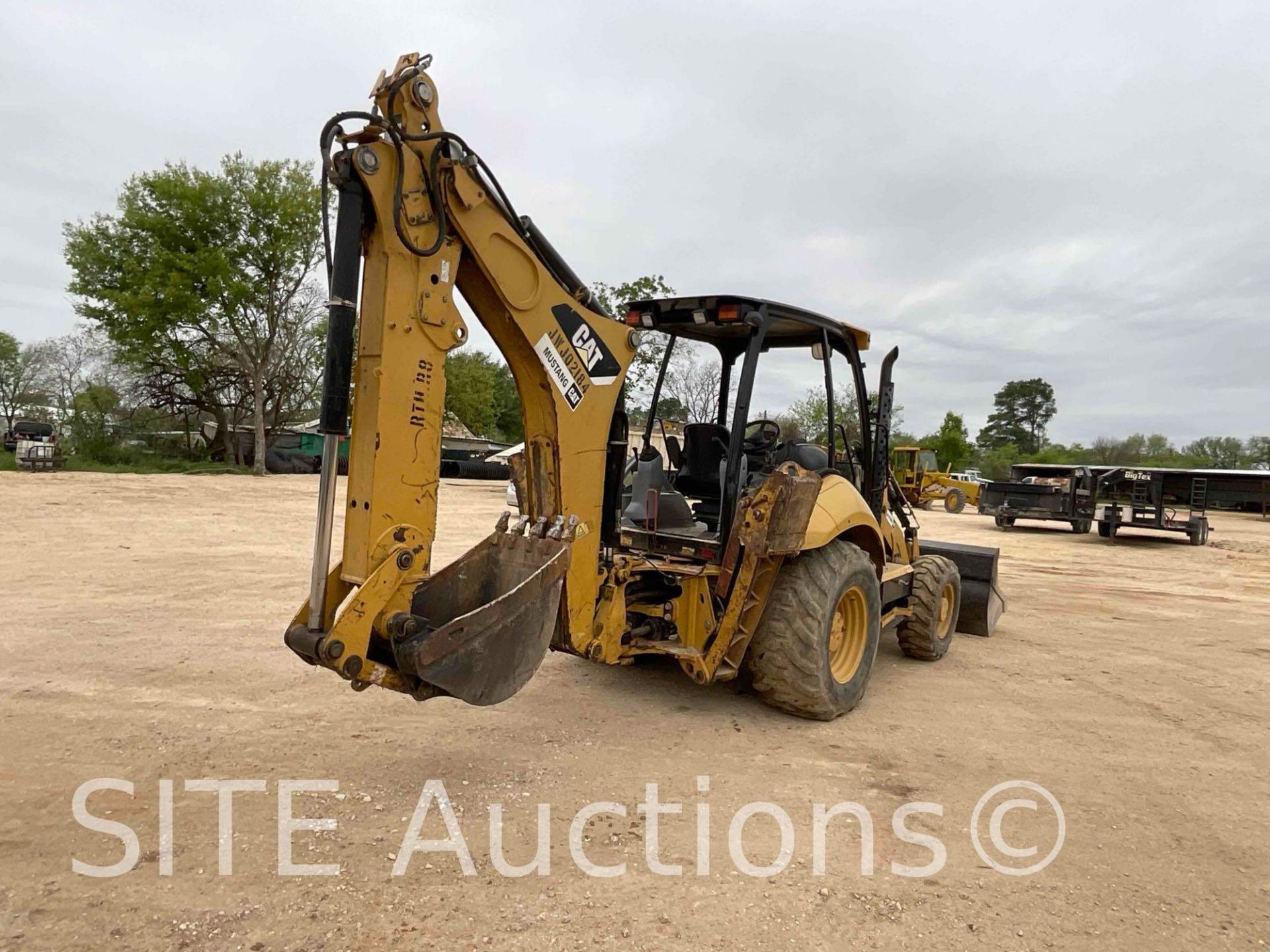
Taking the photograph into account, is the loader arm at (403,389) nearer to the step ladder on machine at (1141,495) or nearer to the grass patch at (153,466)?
the step ladder on machine at (1141,495)

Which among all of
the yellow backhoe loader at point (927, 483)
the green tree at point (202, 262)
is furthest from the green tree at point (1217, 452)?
the green tree at point (202, 262)

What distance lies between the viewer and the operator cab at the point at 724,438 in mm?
4801

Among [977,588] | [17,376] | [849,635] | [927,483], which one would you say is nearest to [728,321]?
[849,635]

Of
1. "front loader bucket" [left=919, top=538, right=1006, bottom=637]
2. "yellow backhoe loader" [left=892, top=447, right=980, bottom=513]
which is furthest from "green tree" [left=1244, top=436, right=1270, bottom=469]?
"front loader bucket" [left=919, top=538, right=1006, bottom=637]

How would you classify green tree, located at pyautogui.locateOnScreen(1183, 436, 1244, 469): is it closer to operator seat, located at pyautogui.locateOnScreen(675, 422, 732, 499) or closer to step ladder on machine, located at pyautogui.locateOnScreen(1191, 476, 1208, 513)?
step ladder on machine, located at pyautogui.locateOnScreen(1191, 476, 1208, 513)

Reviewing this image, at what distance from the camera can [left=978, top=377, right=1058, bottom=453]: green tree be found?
78250 millimetres

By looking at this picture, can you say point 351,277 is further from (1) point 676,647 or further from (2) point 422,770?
(1) point 676,647

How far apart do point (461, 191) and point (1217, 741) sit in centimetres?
504

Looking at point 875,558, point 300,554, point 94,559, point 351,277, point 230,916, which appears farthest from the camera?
point 300,554

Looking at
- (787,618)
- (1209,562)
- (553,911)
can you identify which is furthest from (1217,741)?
(1209,562)

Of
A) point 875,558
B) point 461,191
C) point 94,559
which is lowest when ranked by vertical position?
point 94,559

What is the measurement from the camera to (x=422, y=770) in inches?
149

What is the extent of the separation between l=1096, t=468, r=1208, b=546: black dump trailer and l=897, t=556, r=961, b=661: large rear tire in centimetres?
1346

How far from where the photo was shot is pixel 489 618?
128 inches
